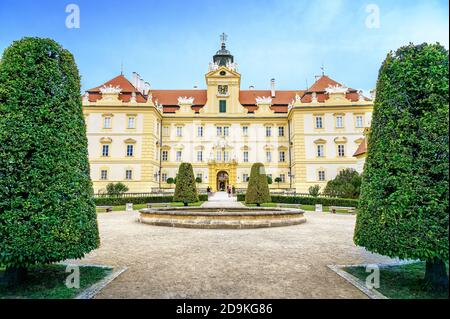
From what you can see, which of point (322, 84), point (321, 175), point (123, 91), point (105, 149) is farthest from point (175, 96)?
point (321, 175)

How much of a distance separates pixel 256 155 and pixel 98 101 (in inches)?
807

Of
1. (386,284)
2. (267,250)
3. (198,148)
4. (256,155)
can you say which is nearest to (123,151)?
(198,148)

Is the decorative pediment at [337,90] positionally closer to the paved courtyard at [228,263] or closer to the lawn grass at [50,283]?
the paved courtyard at [228,263]

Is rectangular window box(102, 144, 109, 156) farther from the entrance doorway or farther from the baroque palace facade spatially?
the entrance doorway

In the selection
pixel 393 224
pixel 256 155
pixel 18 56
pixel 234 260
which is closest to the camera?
pixel 393 224

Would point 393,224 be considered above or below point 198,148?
below

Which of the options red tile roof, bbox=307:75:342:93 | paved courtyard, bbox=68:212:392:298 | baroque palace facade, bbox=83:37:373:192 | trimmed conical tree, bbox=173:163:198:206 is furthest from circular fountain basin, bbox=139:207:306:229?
red tile roof, bbox=307:75:342:93

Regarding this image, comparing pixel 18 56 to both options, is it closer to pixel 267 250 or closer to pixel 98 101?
pixel 267 250

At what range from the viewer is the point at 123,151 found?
3231cm

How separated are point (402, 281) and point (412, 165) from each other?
2021mm

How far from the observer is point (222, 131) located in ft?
117

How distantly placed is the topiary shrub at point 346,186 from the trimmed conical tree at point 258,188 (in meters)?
5.90

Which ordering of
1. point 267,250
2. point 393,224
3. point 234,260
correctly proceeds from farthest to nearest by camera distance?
1. point 267,250
2. point 234,260
3. point 393,224

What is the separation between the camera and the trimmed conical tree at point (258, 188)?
65.1ft
